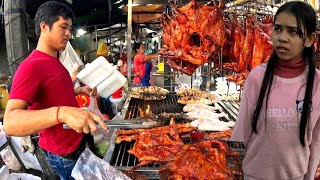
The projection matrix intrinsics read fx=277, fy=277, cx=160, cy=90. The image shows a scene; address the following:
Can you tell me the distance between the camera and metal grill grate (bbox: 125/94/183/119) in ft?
17.5

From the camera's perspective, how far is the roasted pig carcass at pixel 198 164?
2.42m

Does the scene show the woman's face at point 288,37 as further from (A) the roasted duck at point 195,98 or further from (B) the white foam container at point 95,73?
(A) the roasted duck at point 195,98

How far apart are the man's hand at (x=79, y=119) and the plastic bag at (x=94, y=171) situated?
35.1 inches

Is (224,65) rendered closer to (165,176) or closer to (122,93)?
(165,176)

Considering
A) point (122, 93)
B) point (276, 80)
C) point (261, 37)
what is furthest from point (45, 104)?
point (122, 93)

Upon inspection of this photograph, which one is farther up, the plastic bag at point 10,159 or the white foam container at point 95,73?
the white foam container at point 95,73

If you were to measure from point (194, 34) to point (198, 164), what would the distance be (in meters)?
2.33

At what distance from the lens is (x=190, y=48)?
416 centimetres

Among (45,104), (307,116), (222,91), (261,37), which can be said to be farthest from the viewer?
(222,91)

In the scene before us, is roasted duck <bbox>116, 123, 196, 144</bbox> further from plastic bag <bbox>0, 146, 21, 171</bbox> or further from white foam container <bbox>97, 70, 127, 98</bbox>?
plastic bag <bbox>0, 146, 21, 171</bbox>

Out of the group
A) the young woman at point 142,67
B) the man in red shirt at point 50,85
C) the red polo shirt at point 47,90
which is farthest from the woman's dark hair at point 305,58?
the young woman at point 142,67

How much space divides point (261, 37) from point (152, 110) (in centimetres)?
254

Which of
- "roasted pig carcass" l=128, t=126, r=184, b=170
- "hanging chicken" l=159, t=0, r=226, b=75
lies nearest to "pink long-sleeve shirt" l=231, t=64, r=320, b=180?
"roasted pig carcass" l=128, t=126, r=184, b=170

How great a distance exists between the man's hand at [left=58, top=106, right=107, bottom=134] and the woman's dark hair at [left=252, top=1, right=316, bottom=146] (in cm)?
150
